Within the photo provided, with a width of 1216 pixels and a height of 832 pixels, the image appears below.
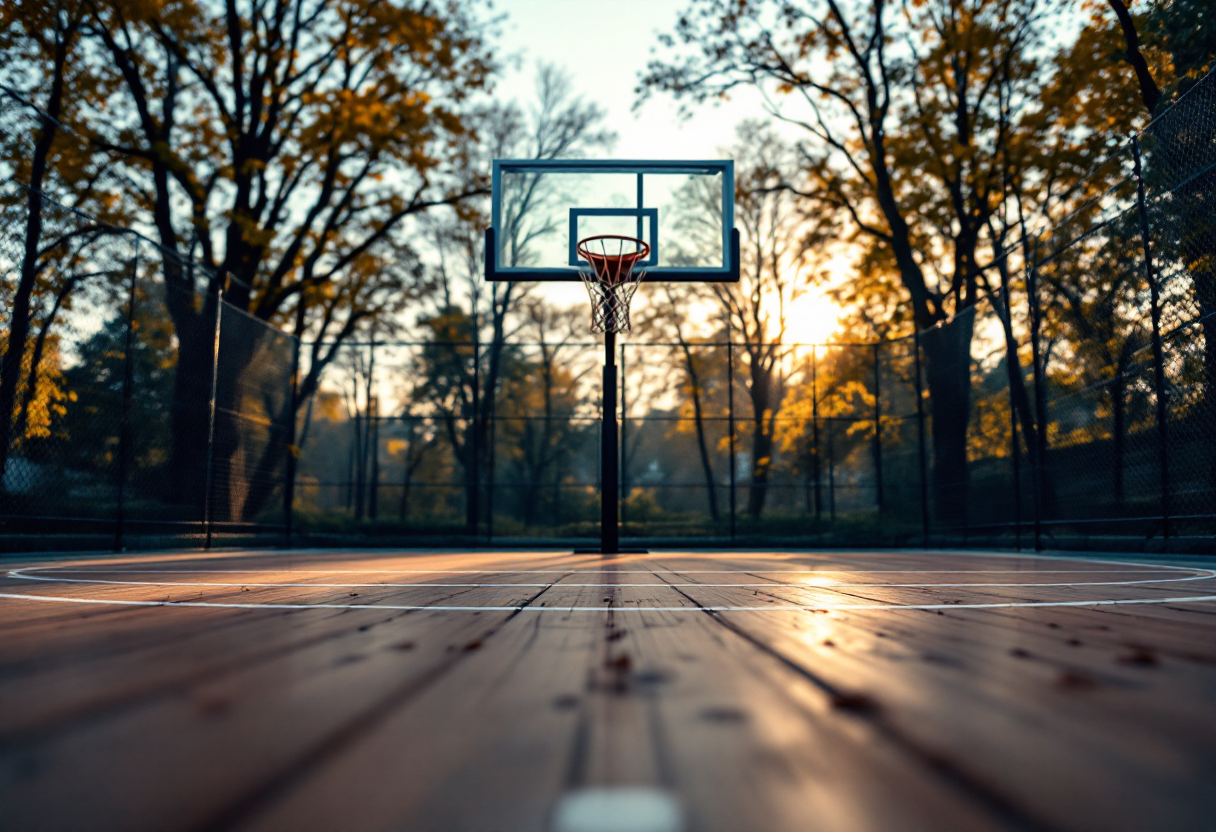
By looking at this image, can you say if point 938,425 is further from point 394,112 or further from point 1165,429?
point 394,112


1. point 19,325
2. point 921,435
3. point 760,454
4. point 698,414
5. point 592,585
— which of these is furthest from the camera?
point 698,414

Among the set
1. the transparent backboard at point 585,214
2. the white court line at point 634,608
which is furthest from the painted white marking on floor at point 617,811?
the transparent backboard at point 585,214

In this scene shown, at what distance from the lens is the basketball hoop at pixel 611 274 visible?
7.57m

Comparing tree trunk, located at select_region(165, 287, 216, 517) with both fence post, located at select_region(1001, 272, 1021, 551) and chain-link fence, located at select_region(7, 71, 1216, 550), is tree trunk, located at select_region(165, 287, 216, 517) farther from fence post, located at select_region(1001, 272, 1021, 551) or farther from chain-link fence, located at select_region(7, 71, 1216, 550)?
fence post, located at select_region(1001, 272, 1021, 551)

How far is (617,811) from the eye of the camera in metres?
0.52

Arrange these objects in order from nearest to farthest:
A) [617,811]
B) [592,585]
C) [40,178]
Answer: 1. [617,811]
2. [592,585]
3. [40,178]

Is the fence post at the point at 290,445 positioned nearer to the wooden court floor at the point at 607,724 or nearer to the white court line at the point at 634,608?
the white court line at the point at 634,608

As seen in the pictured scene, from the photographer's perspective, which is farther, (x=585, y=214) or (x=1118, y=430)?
(x=585, y=214)

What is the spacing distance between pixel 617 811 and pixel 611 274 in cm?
740

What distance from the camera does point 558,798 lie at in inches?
21.5

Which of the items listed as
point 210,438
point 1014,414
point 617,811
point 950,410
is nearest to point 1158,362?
point 1014,414

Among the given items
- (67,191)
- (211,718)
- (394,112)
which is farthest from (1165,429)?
(67,191)

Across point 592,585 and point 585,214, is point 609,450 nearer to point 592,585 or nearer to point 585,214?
point 585,214

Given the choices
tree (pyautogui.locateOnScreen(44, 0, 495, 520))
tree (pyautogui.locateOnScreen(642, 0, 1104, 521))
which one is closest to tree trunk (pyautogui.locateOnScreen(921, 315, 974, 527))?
tree (pyautogui.locateOnScreen(642, 0, 1104, 521))
